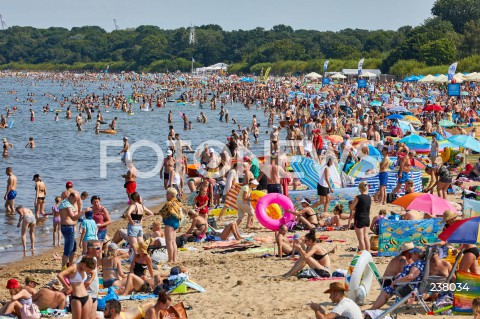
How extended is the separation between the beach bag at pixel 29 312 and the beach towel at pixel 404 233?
4.68m

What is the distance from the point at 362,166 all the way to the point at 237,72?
98.1 m

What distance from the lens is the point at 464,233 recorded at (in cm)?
747

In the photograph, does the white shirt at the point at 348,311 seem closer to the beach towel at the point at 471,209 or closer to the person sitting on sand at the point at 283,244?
the beach towel at the point at 471,209

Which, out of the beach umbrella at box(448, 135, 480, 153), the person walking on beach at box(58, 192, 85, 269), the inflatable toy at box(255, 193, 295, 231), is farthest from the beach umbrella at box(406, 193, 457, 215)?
the beach umbrella at box(448, 135, 480, 153)

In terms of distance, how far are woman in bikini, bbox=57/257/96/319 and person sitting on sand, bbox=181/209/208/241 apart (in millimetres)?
4715

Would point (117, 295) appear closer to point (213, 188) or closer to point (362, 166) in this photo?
point (213, 188)

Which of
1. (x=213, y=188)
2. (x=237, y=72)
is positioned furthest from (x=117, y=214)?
(x=237, y=72)

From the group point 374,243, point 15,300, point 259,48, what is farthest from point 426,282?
point 259,48

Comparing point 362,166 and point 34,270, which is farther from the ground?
point 362,166

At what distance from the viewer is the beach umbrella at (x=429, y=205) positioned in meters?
10.2

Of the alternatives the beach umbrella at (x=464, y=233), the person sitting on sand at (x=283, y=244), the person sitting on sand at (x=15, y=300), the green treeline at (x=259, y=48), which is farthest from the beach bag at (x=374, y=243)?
the green treeline at (x=259, y=48)

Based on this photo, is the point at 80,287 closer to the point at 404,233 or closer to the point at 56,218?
the point at 404,233

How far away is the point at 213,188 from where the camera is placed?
1566cm

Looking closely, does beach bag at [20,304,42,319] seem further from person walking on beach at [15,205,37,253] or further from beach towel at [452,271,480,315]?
person walking on beach at [15,205,37,253]
